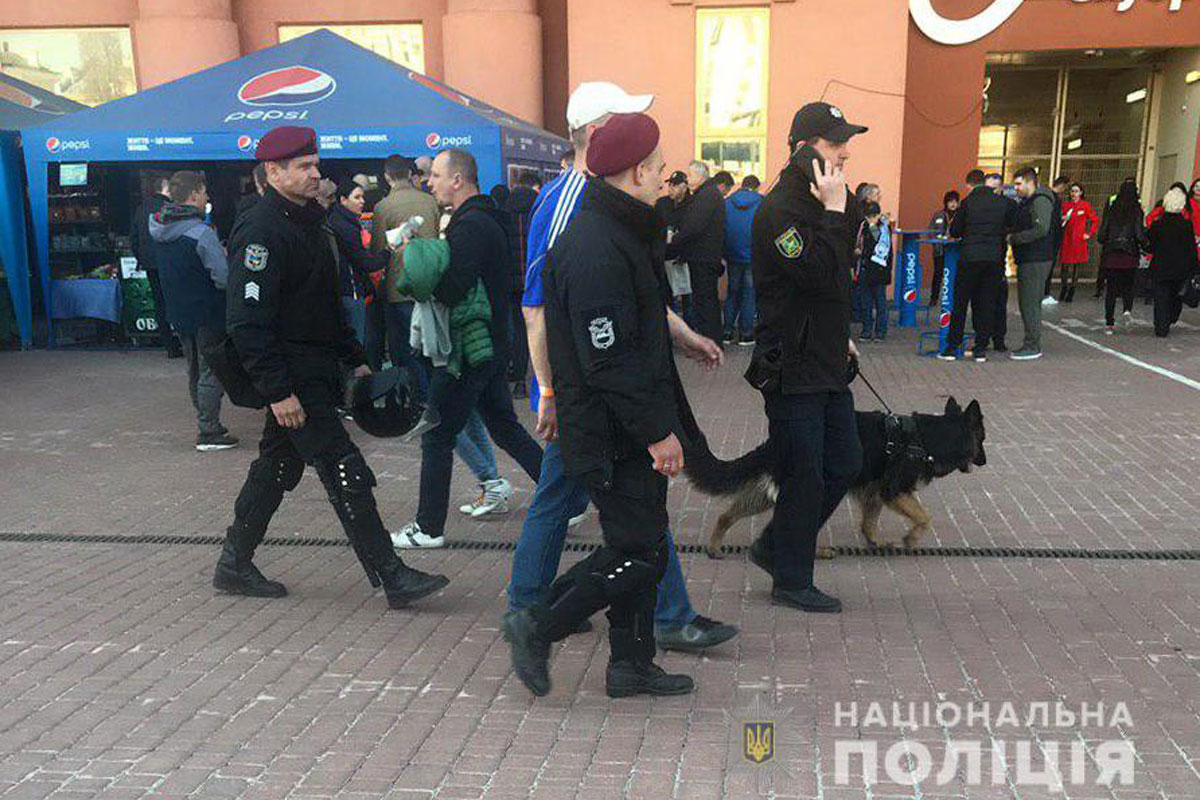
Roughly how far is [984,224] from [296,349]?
8378 mm

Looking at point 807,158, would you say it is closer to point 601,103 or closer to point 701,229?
point 601,103

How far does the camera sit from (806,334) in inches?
161

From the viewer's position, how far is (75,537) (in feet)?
18.1

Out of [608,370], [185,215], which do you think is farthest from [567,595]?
[185,215]

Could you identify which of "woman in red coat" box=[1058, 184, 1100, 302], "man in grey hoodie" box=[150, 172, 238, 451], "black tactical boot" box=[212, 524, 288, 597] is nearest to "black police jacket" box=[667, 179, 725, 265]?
"man in grey hoodie" box=[150, 172, 238, 451]

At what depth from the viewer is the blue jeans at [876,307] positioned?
12.2m

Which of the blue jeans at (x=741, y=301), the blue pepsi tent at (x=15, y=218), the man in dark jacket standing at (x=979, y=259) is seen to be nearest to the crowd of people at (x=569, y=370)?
the blue jeans at (x=741, y=301)

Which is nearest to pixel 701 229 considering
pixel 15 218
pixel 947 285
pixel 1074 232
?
pixel 947 285

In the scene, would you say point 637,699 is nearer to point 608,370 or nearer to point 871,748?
point 871,748

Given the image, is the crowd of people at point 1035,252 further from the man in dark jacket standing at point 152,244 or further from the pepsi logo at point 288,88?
the man in dark jacket standing at point 152,244

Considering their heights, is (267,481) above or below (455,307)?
below

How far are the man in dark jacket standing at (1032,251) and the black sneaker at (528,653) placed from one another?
8.87 meters

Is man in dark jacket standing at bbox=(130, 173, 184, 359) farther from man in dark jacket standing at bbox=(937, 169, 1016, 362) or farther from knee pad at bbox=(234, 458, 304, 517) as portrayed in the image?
man in dark jacket standing at bbox=(937, 169, 1016, 362)

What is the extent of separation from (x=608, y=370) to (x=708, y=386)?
6.64 m
